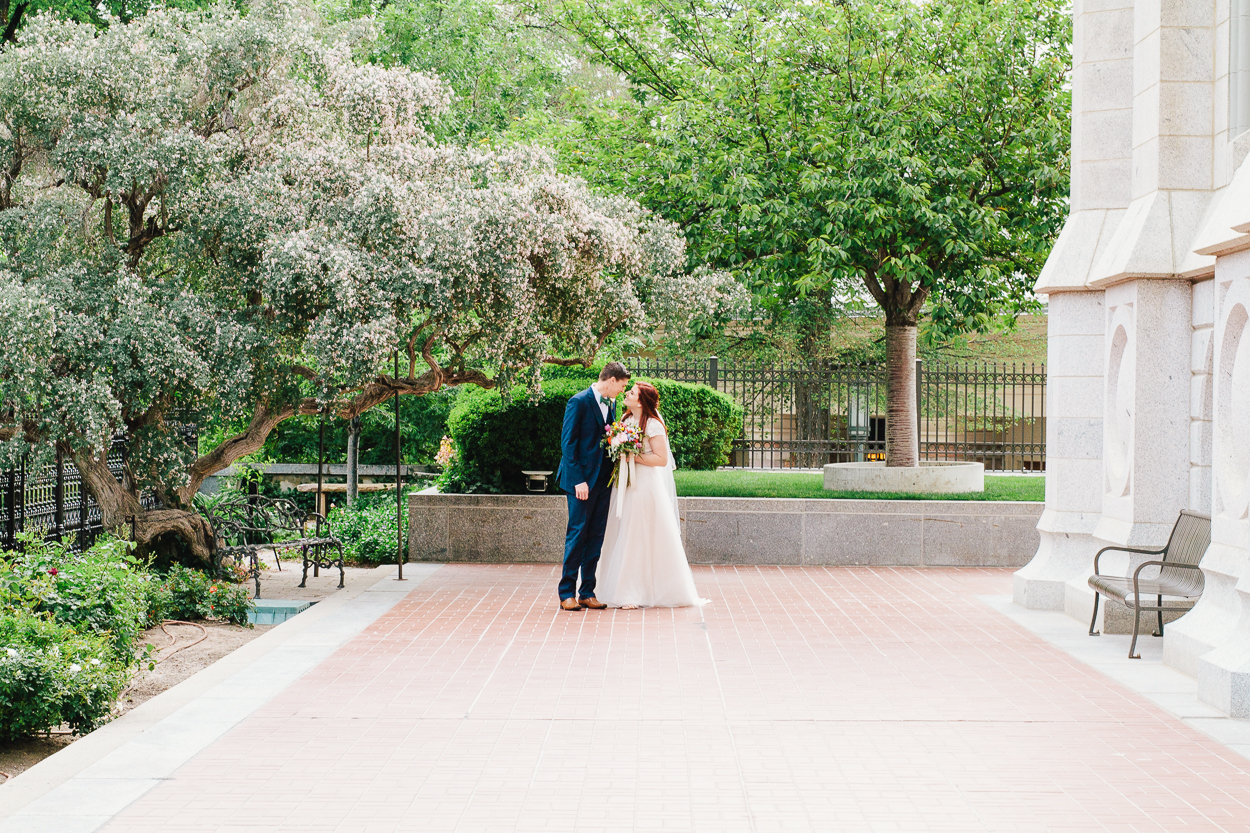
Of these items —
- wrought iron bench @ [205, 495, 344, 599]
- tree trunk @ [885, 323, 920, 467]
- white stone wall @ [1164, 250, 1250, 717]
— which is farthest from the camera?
tree trunk @ [885, 323, 920, 467]

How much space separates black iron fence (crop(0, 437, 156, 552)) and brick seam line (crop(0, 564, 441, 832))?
2.46 meters

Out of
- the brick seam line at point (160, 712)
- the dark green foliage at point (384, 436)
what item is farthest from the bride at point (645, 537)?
the dark green foliage at point (384, 436)

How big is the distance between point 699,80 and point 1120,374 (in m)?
7.49

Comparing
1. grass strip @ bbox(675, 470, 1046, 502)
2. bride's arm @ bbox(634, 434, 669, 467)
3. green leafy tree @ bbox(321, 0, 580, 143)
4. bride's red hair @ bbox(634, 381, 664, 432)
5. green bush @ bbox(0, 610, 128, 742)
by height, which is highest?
green leafy tree @ bbox(321, 0, 580, 143)

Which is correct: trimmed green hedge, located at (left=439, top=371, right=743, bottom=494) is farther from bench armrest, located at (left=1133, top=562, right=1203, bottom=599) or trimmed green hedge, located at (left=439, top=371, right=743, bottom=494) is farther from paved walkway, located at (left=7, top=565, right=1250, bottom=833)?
bench armrest, located at (left=1133, top=562, right=1203, bottom=599)

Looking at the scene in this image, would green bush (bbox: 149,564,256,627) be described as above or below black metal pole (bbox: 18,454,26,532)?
below

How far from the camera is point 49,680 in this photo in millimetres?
5965

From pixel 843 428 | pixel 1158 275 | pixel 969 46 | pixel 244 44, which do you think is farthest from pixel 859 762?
pixel 843 428

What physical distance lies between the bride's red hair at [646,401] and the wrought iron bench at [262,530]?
3372 millimetres

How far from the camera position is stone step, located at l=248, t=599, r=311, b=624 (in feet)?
34.1

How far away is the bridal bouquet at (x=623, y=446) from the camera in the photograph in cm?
991

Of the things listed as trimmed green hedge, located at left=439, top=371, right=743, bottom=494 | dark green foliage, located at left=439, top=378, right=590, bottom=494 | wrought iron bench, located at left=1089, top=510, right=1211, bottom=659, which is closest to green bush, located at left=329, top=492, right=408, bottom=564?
trimmed green hedge, located at left=439, top=371, right=743, bottom=494

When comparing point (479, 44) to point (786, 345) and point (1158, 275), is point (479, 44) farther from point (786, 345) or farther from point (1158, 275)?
point (1158, 275)

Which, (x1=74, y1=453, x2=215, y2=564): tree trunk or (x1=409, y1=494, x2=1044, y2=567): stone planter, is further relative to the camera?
(x1=409, y1=494, x2=1044, y2=567): stone planter
